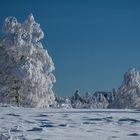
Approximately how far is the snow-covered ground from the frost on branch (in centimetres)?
2174

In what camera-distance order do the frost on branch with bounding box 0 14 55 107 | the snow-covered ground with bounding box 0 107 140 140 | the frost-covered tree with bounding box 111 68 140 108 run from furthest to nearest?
the frost-covered tree with bounding box 111 68 140 108 < the frost on branch with bounding box 0 14 55 107 < the snow-covered ground with bounding box 0 107 140 140

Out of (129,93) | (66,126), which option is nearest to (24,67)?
(129,93)

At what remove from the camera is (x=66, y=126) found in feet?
32.2

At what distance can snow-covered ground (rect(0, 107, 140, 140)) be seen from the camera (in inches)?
338

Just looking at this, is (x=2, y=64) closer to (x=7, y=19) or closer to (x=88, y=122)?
(x=7, y=19)

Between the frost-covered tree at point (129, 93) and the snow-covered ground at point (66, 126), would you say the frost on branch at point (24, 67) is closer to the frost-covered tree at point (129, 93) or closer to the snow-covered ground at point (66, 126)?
the frost-covered tree at point (129, 93)

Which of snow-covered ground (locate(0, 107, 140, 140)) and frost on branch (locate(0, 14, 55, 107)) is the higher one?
frost on branch (locate(0, 14, 55, 107))

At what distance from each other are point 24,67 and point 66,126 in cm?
2514

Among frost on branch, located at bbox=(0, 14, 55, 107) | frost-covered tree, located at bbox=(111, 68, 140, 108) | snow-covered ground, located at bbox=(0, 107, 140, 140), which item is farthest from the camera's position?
frost-covered tree, located at bbox=(111, 68, 140, 108)

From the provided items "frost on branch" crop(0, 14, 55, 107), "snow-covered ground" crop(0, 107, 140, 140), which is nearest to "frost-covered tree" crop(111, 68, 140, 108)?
"frost on branch" crop(0, 14, 55, 107)

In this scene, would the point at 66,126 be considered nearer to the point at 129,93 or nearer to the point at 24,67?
the point at 24,67

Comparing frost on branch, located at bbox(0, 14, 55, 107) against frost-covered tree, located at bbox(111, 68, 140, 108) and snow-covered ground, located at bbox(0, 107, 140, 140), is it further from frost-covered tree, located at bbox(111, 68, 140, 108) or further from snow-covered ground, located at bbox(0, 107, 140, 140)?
snow-covered ground, located at bbox(0, 107, 140, 140)

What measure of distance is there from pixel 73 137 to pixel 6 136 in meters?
1.29

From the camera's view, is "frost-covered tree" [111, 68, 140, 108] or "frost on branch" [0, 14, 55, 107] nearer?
"frost on branch" [0, 14, 55, 107]
